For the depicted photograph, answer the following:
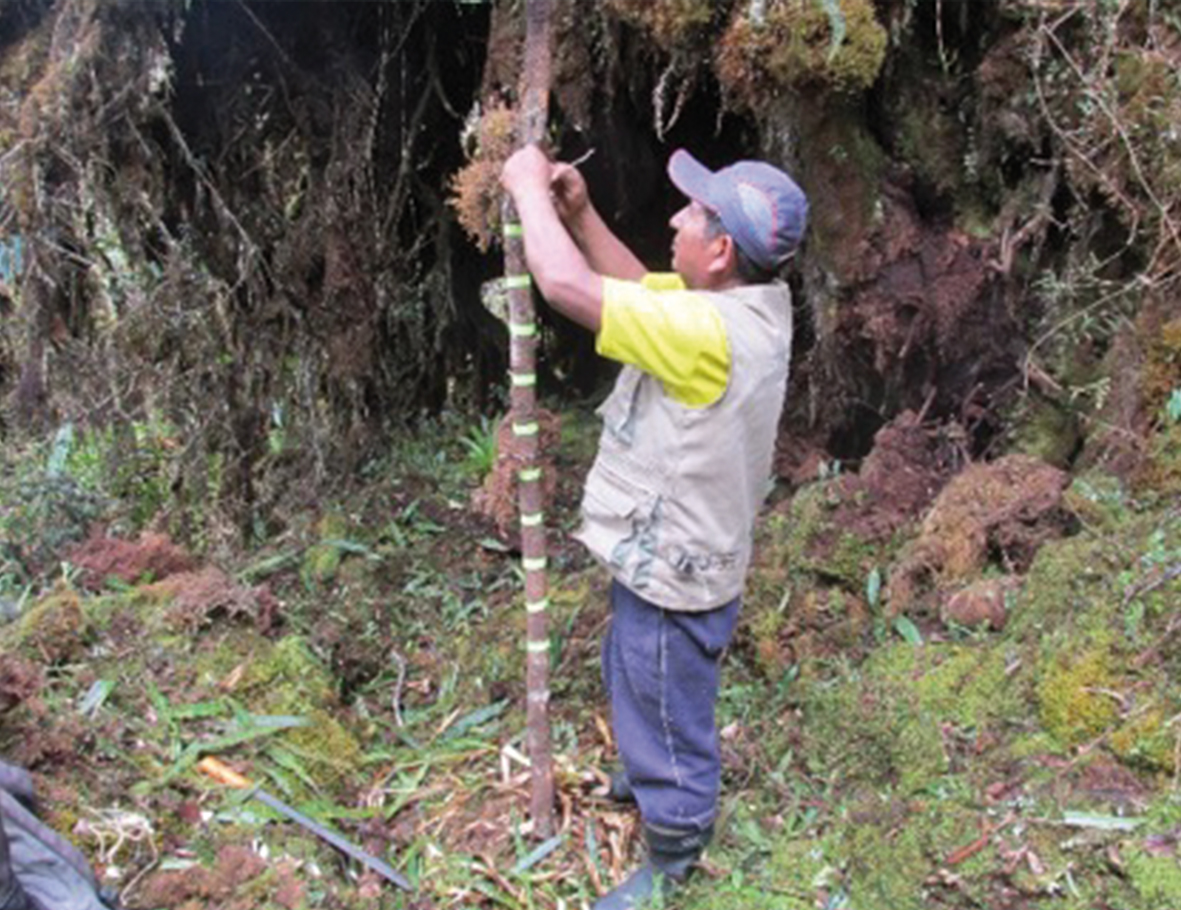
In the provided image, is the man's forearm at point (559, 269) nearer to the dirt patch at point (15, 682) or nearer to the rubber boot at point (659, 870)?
the rubber boot at point (659, 870)

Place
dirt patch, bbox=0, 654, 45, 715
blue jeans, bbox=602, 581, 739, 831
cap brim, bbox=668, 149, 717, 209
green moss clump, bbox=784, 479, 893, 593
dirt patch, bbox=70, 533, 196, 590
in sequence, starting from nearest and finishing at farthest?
cap brim, bbox=668, 149, 717, 209, blue jeans, bbox=602, 581, 739, 831, dirt patch, bbox=0, 654, 45, 715, green moss clump, bbox=784, 479, 893, 593, dirt patch, bbox=70, 533, 196, 590

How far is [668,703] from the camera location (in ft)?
9.70

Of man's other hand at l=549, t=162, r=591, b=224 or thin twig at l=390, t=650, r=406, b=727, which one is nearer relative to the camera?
man's other hand at l=549, t=162, r=591, b=224

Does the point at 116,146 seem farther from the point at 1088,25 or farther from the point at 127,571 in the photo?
the point at 1088,25

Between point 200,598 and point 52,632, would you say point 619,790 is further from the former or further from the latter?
point 52,632

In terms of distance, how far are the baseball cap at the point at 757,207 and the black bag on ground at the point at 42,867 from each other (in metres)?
2.30

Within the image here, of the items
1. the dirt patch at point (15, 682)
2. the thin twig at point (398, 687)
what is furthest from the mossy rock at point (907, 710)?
the dirt patch at point (15, 682)

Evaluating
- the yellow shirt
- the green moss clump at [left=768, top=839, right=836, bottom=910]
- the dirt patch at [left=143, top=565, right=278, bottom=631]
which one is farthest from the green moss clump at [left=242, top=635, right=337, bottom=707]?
the yellow shirt

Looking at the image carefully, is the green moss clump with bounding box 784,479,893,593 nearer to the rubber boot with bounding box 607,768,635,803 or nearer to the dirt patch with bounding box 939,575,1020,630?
the dirt patch with bounding box 939,575,1020,630

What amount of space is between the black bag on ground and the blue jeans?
4.81 feet

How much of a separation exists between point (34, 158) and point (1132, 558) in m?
4.33

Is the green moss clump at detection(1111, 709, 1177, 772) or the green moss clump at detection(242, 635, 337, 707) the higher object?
A: the green moss clump at detection(1111, 709, 1177, 772)

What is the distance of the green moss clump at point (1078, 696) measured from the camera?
3045mm

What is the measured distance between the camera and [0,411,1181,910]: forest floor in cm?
294
